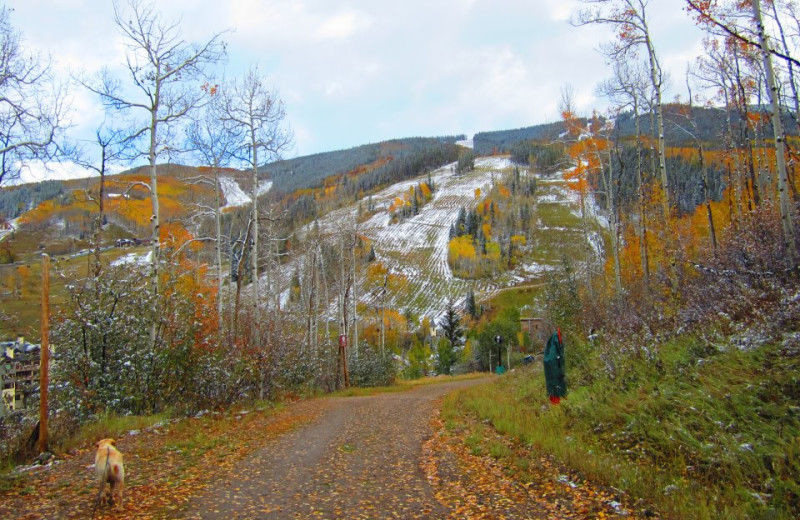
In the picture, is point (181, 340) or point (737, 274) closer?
point (737, 274)

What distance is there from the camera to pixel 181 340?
39.1ft

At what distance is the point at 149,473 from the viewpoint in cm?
679

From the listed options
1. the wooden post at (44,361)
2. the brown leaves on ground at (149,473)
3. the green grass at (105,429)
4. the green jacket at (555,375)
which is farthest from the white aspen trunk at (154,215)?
the green jacket at (555,375)

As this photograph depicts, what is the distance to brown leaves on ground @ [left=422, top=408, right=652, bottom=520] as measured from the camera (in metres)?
5.12

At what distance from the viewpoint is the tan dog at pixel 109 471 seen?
5.04 m

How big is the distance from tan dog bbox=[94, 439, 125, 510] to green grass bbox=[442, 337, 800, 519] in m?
5.25

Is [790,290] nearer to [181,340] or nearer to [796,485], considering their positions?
[796,485]

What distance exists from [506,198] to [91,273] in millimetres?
149916

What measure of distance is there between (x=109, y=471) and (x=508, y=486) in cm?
477

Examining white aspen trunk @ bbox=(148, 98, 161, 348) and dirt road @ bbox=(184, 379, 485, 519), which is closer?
dirt road @ bbox=(184, 379, 485, 519)

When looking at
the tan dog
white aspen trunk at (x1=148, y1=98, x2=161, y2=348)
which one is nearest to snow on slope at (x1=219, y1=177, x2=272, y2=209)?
white aspen trunk at (x1=148, y1=98, x2=161, y2=348)

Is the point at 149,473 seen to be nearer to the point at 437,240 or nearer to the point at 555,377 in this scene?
the point at 555,377

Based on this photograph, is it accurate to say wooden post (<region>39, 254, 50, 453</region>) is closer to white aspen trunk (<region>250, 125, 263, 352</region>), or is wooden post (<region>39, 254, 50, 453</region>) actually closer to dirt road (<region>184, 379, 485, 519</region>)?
dirt road (<region>184, 379, 485, 519</region>)

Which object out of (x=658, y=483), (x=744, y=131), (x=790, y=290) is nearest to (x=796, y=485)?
(x=658, y=483)
